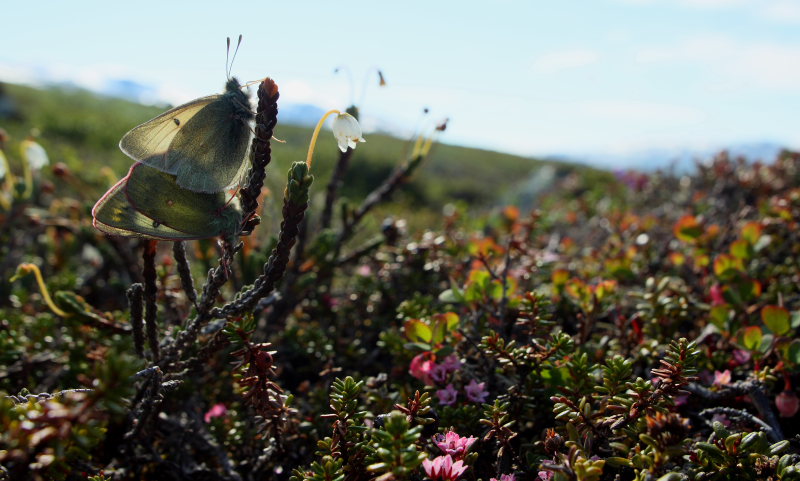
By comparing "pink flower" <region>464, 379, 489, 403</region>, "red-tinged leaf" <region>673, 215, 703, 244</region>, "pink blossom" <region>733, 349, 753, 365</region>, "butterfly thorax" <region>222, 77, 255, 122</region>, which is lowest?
"pink flower" <region>464, 379, 489, 403</region>

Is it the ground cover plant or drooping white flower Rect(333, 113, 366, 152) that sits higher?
drooping white flower Rect(333, 113, 366, 152)

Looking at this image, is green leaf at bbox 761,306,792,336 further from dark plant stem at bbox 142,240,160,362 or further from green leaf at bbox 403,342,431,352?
dark plant stem at bbox 142,240,160,362

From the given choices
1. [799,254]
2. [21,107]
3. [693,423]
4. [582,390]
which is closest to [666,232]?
[799,254]

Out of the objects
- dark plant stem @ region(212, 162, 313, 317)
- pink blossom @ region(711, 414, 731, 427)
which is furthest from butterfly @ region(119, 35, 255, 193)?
pink blossom @ region(711, 414, 731, 427)

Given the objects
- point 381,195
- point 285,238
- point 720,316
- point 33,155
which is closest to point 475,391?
point 285,238

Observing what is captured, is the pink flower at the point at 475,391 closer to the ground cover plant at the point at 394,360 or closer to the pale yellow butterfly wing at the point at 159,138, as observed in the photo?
the ground cover plant at the point at 394,360

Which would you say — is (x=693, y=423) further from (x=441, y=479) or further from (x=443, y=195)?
(x=443, y=195)
